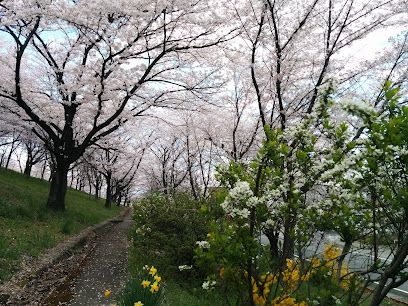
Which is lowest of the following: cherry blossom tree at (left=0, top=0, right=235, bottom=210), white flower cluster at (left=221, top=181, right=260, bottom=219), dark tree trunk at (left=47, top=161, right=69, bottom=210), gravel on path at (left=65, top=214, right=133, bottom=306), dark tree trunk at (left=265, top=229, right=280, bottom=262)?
gravel on path at (left=65, top=214, right=133, bottom=306)

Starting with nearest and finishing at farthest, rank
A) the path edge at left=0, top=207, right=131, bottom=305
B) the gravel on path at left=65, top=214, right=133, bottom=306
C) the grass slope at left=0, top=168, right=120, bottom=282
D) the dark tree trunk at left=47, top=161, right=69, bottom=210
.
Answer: the path edge at left=0, top=207, right=131, bottom=305 → the gravel on path at left=65, top=214, right=133, bottom=306 → the grass slope at left=0, top=168, right=120, bottom=282 → the dark tree trunk at left=47, top=161, right=69, bottom=210

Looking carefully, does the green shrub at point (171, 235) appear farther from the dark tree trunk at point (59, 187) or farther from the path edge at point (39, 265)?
the dark tree trunk at point (59, 187)

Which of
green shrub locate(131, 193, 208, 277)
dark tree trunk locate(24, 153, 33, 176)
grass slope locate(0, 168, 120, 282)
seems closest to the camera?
grass slope locate(0, 168, 120, 282)

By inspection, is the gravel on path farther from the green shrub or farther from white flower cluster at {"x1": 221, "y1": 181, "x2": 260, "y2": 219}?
→ white flower cluster at {"x1": 221, "y1": 181, "x2": 260, "y2": 219}

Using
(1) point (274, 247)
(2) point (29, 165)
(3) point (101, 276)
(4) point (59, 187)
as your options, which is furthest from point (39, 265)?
(2) point (29, 165)

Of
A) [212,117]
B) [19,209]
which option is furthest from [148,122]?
[19,209]

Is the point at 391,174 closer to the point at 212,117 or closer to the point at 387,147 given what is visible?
the point at 387,147

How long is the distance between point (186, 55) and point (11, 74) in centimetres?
749

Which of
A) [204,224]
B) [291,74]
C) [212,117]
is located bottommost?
[204,224]

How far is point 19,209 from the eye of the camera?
10.7m

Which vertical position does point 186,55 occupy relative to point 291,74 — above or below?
above

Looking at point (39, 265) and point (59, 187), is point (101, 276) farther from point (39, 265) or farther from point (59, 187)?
point (59, 187)

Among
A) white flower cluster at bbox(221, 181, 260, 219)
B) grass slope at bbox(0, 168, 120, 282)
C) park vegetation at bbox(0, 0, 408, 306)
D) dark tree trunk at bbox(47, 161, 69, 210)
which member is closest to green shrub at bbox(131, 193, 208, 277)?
park vegetation at bbox(0, 0, 408, 306)

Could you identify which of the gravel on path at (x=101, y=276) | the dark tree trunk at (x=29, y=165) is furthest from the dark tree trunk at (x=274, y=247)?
the dark tree trunk at (x=29, y=165)
